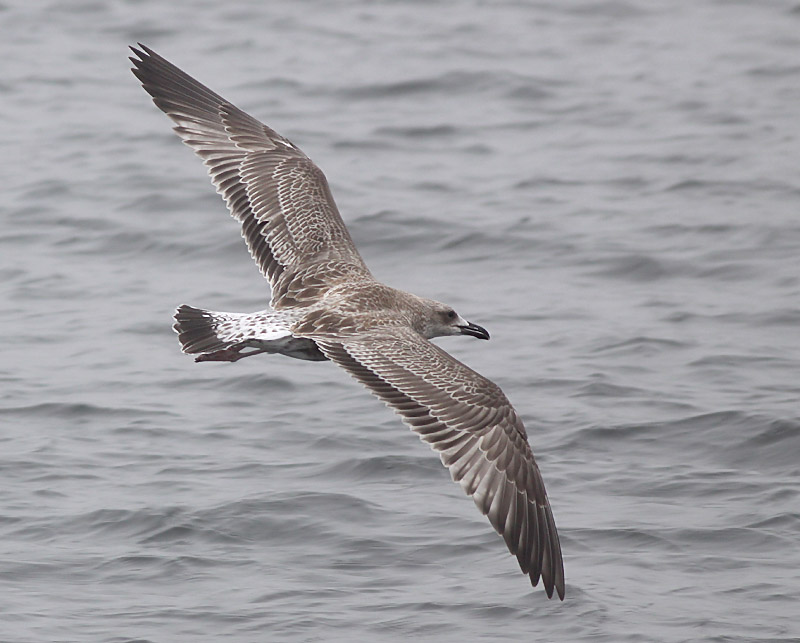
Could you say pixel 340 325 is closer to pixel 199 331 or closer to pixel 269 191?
pixel 199 331

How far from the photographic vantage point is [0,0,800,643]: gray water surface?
279 inches

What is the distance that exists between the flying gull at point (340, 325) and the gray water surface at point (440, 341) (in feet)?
1.97

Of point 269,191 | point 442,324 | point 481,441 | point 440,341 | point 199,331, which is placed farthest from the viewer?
point 440,341

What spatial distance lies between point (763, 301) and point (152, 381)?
4124mm

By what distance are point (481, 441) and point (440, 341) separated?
3.15 metres

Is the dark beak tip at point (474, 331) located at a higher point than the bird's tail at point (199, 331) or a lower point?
lower

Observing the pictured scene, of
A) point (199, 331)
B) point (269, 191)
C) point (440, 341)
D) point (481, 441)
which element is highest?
point (269, 191)

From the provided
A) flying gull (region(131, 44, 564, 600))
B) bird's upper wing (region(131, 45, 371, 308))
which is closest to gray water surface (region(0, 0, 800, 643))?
flying gull (region(131, 44, 564, 600))

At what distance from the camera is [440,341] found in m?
9.93

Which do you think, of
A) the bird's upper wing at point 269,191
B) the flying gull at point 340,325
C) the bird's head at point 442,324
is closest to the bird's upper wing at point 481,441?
the flying gull at point 340,325

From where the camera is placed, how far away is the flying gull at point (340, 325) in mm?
6750

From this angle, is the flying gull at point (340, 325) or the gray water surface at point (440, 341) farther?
the gray water surface at point (440, 341)

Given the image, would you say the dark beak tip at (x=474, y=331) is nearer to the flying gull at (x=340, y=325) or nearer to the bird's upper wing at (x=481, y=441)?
the flying gull at (x=340, y=325)

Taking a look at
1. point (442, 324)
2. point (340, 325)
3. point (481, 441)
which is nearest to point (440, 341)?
point (442, 324)
